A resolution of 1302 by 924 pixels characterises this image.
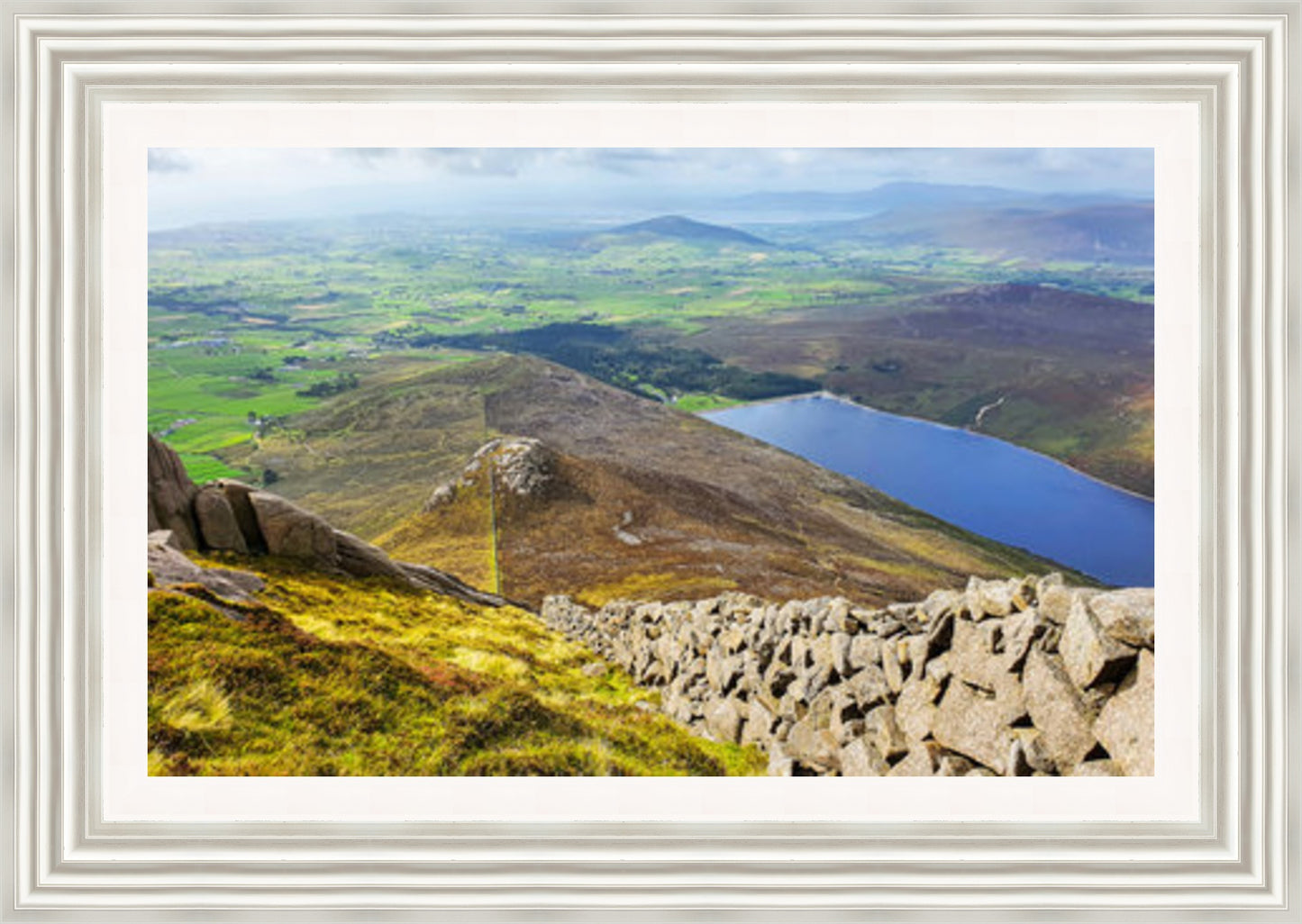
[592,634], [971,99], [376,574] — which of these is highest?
[971,99]

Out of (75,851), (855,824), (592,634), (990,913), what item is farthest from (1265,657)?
(592,634)

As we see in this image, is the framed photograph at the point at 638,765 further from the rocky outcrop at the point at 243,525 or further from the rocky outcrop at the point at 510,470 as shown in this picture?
the rocky outcrop at the point at 510,470

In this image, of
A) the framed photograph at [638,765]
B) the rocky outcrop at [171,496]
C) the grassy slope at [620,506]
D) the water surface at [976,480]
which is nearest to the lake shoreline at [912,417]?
the water surface at [976,480]

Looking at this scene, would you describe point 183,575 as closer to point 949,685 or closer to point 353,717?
point 353,717

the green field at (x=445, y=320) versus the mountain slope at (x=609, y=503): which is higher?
the green field at (x=445, y=320)

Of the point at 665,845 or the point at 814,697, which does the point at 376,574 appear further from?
the point at 665,845

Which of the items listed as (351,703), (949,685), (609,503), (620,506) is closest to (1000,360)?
(620,506)
